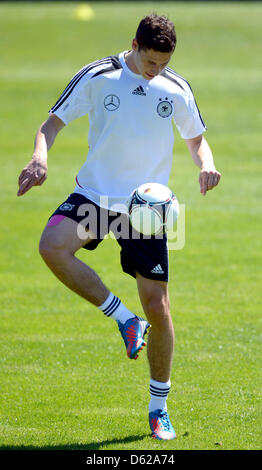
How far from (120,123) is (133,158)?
0.88 ft

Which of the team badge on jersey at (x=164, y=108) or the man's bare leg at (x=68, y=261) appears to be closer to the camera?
the man's bare leg at (x=68, y=261)

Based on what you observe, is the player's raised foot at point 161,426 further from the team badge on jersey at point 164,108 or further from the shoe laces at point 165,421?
the team badge on jersey at point 164,108

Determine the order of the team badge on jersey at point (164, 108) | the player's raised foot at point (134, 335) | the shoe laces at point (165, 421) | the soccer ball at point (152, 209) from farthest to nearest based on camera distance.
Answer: the team badge on jersey at point (164, 108) → the shoe laces at point (165, 421) → the soccer ball at point (152, 209) → the player's raised foot at point (134, 335)

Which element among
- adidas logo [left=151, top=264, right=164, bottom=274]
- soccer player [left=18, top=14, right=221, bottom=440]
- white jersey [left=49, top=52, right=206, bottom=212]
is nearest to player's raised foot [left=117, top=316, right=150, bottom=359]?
soccer player [left=18, top=14, right=221, bottom=440]

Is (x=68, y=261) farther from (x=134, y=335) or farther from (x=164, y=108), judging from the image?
(x=164, y=108)

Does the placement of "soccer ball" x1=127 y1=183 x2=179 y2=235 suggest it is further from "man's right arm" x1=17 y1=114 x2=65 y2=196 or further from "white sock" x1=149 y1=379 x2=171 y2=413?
"white sock" x1=149 y1=379 x2=171 y2=413

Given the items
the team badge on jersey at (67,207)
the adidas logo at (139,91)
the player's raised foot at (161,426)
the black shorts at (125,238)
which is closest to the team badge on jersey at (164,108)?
the adidas logo at (139,91)

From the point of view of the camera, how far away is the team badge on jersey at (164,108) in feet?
19.0

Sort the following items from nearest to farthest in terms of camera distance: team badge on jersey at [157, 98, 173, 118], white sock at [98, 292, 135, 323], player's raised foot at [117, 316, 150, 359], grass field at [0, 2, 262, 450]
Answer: player's raised foot at [117, 316, 150, 359]
white sock at [98, 292, 135, 323]
team badge on jersey at [157, 98, 173, 118]
grass field at [0, 2, 262, 450]

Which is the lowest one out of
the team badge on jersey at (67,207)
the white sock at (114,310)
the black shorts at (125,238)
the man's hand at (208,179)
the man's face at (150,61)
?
the white sock at (114,310)

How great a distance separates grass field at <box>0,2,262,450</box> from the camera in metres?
5.90

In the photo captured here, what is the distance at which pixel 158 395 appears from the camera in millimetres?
5812

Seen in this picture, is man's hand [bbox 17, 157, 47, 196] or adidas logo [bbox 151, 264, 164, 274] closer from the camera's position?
man's hand [bbox 17, 157, 47, 196]

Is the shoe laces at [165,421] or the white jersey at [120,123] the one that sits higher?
the white jersey at [120,123]
